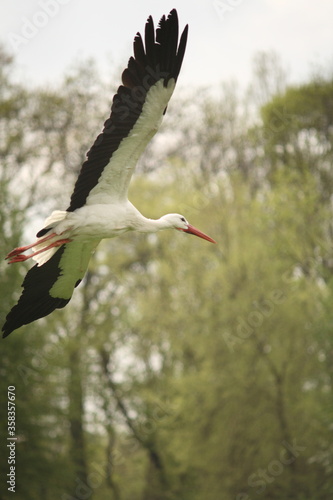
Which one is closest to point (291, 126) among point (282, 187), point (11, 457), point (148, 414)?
point (282, 187)

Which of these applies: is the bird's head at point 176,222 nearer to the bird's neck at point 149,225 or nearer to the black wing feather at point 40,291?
the bird's neck at point 149,225

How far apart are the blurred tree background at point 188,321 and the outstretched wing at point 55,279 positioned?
7202 millimetres

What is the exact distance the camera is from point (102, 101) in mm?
24469

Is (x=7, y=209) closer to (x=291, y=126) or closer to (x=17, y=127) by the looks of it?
(x=17, y=127)

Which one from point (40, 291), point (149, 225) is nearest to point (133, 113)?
point (149, 225)

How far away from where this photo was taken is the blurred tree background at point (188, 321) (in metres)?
19.0

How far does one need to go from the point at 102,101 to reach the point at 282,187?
5.71 meters

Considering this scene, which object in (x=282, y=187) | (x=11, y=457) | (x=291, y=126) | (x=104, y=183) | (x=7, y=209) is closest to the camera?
(x=104, y=183)

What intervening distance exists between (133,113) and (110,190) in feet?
3.40

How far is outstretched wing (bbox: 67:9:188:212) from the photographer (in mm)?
8852

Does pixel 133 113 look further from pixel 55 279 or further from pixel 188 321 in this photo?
pixel 188 321

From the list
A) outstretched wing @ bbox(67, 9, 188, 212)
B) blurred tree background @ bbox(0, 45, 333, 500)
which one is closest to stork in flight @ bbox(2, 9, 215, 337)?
outstretched wing @ bbox(67, 9, 188, 212)

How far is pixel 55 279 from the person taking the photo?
34.5 ft

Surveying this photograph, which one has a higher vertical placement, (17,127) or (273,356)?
(17,127)
